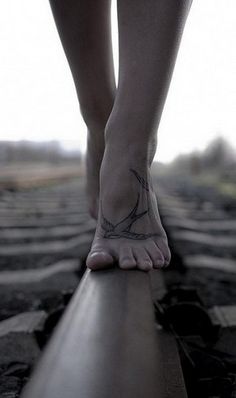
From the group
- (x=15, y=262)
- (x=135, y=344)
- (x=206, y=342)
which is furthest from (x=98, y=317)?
(x=15, y=262)

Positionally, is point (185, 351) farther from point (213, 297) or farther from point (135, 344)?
point (213, 297)

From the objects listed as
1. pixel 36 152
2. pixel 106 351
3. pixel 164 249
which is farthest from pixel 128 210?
pixel 36 152

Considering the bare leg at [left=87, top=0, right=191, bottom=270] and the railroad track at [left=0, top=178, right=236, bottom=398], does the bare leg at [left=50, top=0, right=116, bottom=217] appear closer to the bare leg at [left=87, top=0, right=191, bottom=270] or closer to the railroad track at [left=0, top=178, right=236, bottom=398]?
the bare leg at [left=87, top=0, right=191, bottom=270]

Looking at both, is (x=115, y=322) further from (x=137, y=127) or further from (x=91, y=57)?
(x=91, y=57)

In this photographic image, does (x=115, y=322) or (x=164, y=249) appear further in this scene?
(x=164, y=249)

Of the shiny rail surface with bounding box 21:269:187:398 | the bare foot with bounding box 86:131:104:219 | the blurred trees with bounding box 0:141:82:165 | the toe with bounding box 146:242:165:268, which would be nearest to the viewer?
the shiny rail surface with bounding box 21:269:187:398

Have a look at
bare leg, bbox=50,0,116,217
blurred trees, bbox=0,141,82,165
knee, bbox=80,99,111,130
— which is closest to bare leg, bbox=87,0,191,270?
bare leg, bbox=50,0,116,217
